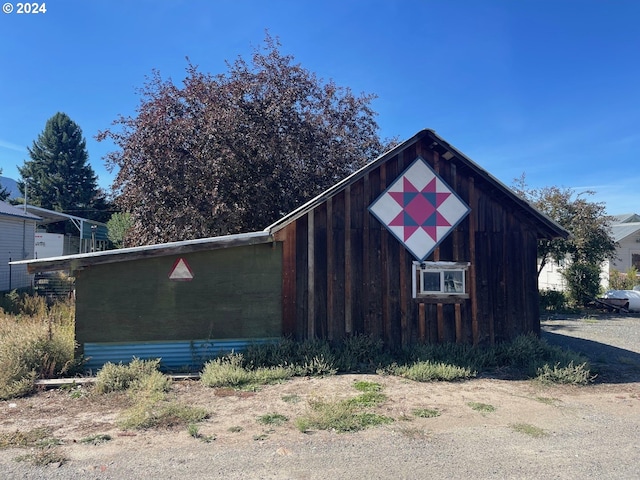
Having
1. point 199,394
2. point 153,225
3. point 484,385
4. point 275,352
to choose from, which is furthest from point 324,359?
point 153,225

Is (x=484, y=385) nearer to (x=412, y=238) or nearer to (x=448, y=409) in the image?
(x=448, y=409)

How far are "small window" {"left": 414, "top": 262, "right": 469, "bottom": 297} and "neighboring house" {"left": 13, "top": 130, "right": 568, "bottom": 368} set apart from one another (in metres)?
0.02

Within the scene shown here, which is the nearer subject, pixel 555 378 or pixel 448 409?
pixel 448 409

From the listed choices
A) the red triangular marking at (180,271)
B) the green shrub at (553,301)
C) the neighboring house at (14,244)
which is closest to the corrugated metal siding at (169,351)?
the red triangular marking at (180,271)

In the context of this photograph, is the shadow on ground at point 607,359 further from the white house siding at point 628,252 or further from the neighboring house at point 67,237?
the neighboring house at point 67,237

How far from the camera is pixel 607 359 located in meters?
9.45

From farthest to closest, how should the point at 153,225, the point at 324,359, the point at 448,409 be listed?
the point at 153,225 < the point at 324,359 < the point at 448,409

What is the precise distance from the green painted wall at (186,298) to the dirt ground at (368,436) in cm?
123

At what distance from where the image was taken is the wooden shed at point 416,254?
27.9ft

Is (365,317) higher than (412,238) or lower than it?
lower

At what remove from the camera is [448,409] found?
6.04 meters

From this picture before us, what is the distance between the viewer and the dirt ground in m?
4.19

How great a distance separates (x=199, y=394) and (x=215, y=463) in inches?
95.2

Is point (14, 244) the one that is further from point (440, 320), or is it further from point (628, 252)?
point (628, 252)
